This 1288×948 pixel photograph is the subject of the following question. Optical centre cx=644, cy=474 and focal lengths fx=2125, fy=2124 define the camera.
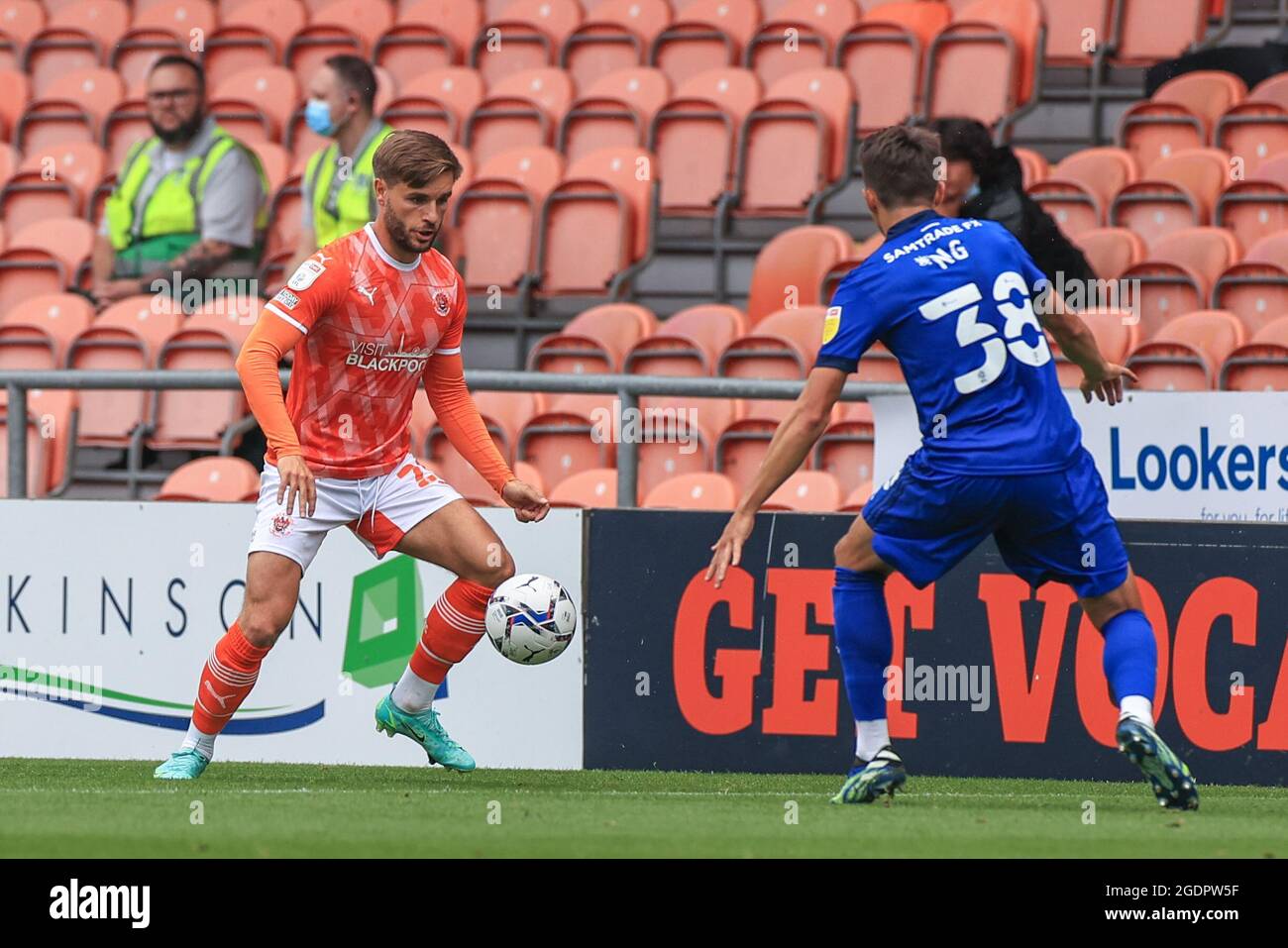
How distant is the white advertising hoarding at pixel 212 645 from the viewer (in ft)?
27.0

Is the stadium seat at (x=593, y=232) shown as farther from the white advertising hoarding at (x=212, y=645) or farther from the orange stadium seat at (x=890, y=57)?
the white advertising hoarding at (x=212, y=645)

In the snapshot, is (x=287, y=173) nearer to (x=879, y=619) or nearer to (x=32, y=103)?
(x=32, y=103)

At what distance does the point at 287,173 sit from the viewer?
1317 centimetres

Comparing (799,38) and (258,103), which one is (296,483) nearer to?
(799,38)

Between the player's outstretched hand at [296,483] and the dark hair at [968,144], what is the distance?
3269 mm

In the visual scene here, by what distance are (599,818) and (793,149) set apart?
273 inches

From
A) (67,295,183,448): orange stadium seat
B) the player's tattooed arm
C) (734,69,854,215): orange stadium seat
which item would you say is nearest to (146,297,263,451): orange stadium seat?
(67,295,183,448): orange stadium seat

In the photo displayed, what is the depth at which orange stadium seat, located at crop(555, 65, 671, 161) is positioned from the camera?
1280 centimetres

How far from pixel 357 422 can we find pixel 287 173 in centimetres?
658

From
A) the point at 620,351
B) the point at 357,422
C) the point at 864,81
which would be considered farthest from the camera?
the point at 864,81

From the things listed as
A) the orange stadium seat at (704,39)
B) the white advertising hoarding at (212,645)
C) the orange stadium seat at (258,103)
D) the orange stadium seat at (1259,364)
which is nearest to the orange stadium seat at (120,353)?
the white advertising hoarding at (212,645)

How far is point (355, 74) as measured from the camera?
10.2 metres

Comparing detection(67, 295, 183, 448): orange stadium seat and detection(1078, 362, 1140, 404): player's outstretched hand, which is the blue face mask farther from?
detection(1078, 362, 1140, 404): player's outstretched hand
